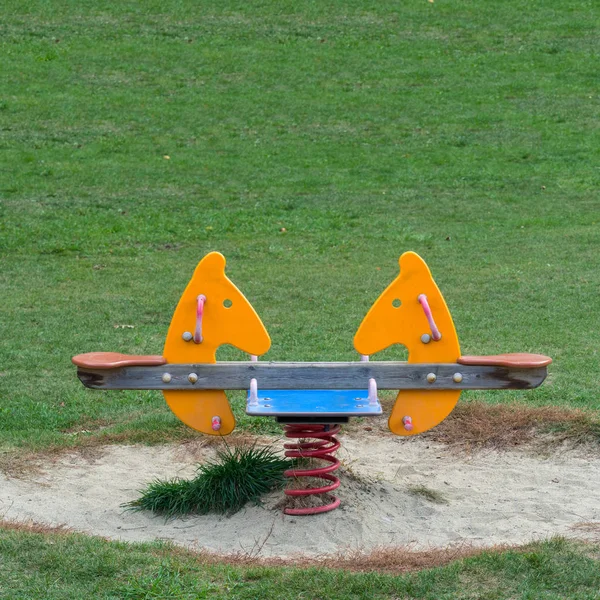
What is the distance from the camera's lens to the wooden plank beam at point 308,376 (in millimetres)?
5523

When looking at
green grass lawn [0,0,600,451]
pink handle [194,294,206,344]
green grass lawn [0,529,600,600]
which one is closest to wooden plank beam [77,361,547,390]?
pink handle [194,294,206,344]

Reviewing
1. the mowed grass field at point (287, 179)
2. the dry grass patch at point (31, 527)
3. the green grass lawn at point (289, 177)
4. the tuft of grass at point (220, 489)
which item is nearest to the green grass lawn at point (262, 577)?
the mowed grass field at point (287, 179)

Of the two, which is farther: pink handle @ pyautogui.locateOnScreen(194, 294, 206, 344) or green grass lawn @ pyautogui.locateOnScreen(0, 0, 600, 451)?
green grass lawn @ pyautogui.locateOnScreen(0, 0, 600, 451)

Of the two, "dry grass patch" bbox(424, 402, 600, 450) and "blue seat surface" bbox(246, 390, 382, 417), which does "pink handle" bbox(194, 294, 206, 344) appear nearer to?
"blue seat surface" bbox(246, 390, 382, 417)

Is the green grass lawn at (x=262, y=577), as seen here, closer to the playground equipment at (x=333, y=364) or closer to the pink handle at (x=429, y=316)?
the playground equipment at (x=333, y=364)

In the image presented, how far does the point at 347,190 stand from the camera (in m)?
15.5

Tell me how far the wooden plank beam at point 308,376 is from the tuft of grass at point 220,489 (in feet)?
1.88

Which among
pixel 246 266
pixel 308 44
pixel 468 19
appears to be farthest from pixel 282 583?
pixel 468 19

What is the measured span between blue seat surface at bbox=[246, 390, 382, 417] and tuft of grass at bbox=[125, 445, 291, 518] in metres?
0.56

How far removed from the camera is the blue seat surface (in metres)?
5.14

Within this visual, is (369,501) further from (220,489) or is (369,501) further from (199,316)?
(199,316)

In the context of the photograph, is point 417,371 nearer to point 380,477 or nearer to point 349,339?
point 380,477

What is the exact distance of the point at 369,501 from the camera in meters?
5.89

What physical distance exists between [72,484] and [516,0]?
2029 centimetres
